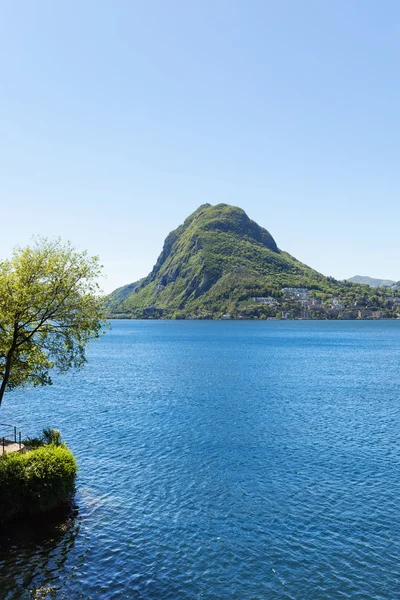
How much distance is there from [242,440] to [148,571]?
27.0 m

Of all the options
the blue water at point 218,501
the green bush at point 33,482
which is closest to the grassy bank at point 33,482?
the green bush at point 33,482

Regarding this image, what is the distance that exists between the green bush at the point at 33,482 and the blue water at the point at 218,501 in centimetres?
190

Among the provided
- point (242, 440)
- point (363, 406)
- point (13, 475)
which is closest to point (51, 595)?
point (13, 475)

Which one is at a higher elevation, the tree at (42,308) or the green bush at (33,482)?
the tree at (42,308)

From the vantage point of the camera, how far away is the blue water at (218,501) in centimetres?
2320

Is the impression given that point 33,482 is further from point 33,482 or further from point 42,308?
point 42,308

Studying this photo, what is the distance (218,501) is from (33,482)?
13614mm

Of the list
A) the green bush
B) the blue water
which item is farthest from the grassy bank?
the blue water

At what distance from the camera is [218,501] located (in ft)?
110

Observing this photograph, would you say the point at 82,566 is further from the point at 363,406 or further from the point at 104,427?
the point at 363,406

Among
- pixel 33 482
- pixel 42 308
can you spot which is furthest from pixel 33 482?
pixel 42 308

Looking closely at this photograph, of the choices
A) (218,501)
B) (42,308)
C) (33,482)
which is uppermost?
(42,308)

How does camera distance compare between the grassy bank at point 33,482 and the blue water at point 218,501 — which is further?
the grassy bank at point 33,482

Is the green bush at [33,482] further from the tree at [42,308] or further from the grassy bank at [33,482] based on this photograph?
the tree at [42,308]
